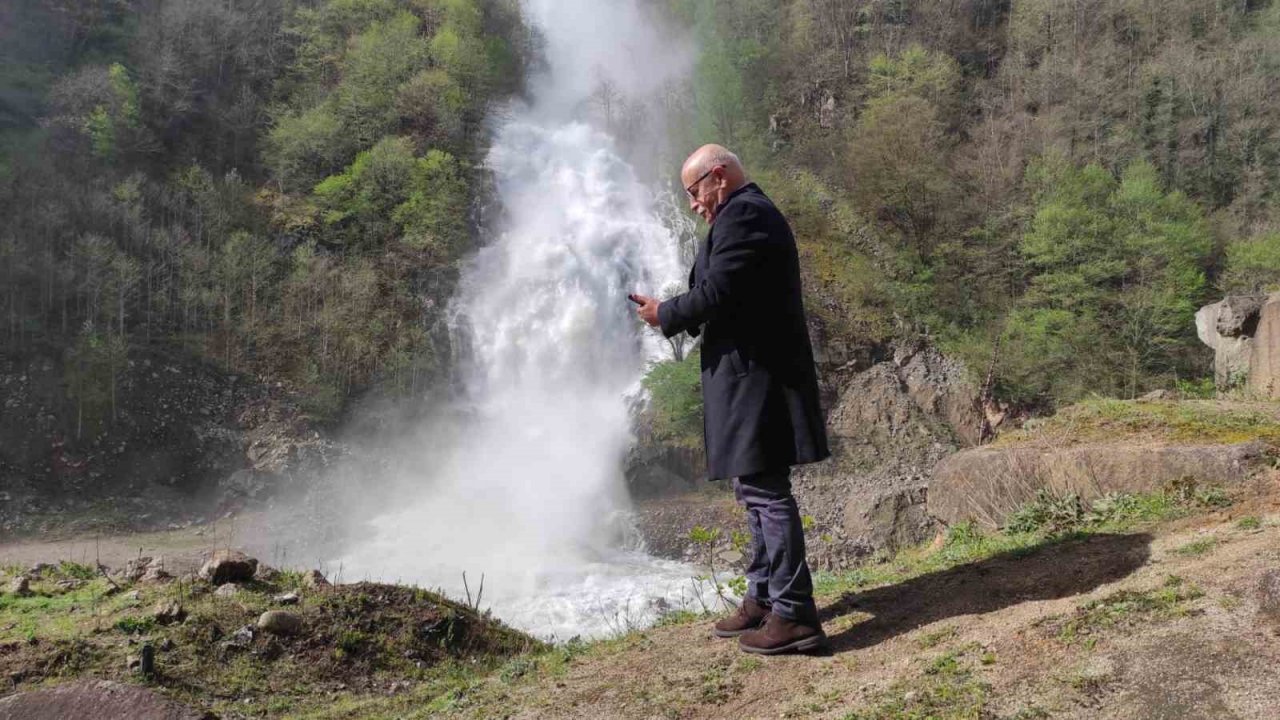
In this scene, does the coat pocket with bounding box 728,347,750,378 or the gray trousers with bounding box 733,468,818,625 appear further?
the coat pocket with bounding box 728,347,750,378

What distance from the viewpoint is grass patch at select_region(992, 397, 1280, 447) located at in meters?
5.76

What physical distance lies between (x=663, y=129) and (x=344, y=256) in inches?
568

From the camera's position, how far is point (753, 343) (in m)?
3.48

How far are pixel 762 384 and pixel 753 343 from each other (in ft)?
0.59

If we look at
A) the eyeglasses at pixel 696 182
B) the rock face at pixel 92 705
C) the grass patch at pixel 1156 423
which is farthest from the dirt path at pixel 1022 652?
the eyeglasses at pixel 696 182

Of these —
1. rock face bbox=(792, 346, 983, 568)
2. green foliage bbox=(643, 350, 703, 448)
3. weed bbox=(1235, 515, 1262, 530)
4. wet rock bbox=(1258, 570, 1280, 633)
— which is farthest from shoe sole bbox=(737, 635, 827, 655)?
green foliage bbox=(643, 350, 703, 448)

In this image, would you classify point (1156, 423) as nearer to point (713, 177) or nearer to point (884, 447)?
point (713, 177)

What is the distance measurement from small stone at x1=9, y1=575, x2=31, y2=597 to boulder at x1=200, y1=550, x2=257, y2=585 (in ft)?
3.69

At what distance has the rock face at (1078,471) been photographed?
5062 mm

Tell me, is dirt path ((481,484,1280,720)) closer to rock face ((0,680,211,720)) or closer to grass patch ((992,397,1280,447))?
rock face ((0,680,211,720))

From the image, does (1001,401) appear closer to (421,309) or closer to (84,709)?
(421,309)

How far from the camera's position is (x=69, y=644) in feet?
15.6

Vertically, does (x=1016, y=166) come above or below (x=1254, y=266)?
above

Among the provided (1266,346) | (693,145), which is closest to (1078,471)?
(1266,346)
